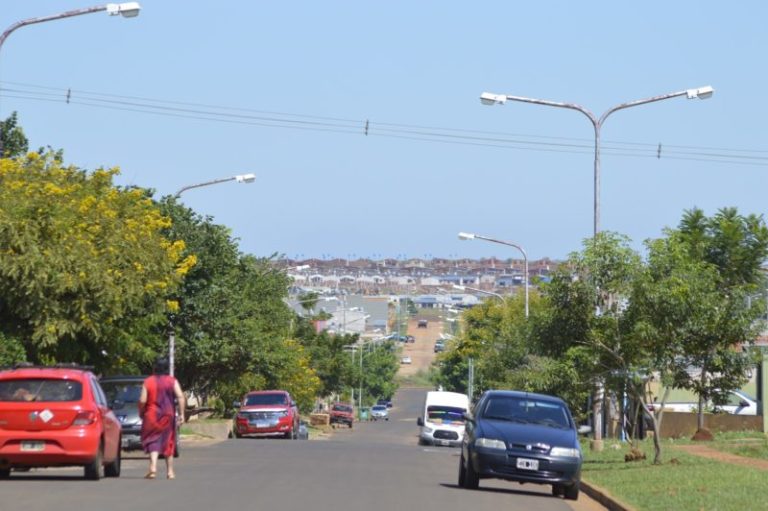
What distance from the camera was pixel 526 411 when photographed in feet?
82.5

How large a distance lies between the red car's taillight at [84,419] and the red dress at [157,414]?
91cm

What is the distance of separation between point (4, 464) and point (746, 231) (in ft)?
114

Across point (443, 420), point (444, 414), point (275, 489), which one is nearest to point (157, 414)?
point (275, 489)

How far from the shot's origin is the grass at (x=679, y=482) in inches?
776

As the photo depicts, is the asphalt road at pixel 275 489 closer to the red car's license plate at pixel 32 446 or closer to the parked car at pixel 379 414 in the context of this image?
the red car's license plate at pixel 32 446

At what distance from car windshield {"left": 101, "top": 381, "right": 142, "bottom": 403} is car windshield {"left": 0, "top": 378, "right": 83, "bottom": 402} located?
10.3m

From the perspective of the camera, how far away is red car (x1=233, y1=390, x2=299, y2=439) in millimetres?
53406

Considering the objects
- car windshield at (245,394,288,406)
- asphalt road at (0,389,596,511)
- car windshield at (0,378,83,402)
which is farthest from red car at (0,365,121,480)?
car windshield at (245,394,288,406)

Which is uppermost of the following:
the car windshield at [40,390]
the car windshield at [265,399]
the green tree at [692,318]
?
the green tree at [692,318]

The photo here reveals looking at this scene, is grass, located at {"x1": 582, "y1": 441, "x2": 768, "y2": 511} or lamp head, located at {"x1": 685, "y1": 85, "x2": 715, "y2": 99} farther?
lamp head, located at {"x1": 685, "y1": 85, "x2": 715, "y2": 99}

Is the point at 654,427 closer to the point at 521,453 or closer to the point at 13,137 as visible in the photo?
the point at 521,453

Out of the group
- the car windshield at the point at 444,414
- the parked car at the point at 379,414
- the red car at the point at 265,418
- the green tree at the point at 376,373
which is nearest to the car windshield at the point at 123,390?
the red car at the point at 265,418

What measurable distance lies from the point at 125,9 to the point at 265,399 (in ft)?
89.7

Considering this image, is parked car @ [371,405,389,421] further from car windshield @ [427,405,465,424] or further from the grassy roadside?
the grassy roadside
